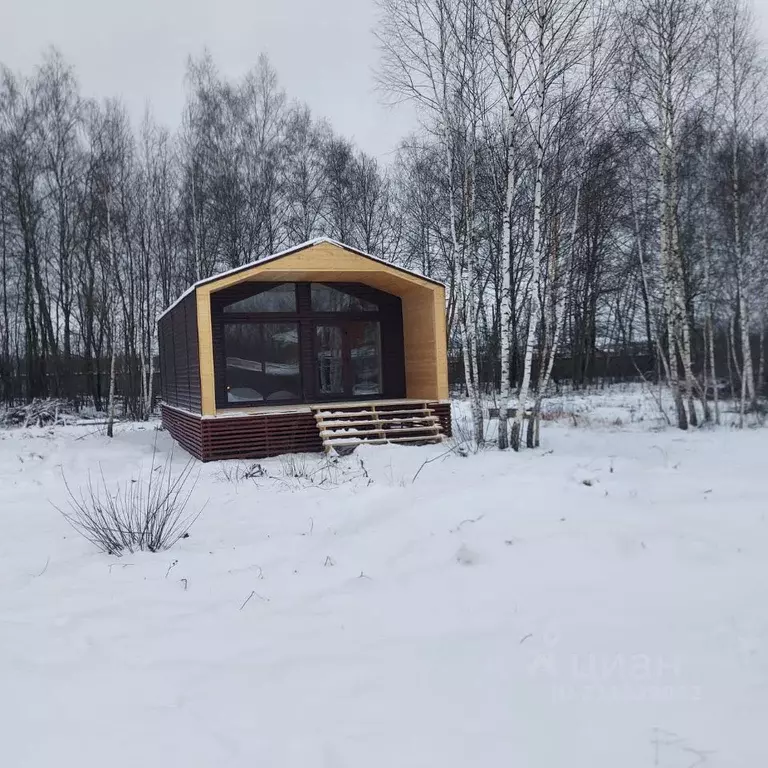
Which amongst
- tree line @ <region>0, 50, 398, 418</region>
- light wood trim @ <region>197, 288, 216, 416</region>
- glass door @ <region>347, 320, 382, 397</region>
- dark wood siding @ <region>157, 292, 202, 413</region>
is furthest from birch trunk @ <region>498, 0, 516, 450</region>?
tree line @ <region>0, 50, 398, 418</region>

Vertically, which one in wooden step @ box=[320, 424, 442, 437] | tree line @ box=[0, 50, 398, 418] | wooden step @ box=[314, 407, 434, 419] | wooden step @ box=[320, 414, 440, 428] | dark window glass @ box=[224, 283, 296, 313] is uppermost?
tree line @ box=[0, 50, 398, 418]

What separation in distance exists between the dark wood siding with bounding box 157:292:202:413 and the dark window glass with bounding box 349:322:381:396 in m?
3.14

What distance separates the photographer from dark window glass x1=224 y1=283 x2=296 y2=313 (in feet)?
39.6

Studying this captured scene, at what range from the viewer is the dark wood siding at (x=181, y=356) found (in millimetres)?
11298

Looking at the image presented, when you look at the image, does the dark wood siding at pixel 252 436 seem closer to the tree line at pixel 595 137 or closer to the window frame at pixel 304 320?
the window frame at pixel 304 320

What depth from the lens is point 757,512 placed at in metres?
4.55

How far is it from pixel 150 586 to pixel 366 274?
8440 millimetres

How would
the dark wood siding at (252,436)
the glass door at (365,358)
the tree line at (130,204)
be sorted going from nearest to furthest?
1. the dark wood siding at (252,436)
2. the glass door at (365,358)
3. the tree line at (130,204)

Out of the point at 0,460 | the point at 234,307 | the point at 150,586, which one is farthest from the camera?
the point at 234,307

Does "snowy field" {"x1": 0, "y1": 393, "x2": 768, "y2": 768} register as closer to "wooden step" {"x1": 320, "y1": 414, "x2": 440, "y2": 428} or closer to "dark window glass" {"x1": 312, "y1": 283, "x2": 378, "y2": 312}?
"wooden step" {"x1": 320, "y1": 414, "x2": 440, "y2": 428}

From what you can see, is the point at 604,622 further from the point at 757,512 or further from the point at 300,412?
the point at 300,412

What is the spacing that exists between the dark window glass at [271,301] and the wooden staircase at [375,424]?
2.15 meters

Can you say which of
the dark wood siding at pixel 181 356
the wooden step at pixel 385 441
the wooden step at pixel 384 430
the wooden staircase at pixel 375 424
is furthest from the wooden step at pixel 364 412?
the dark wood siding at pixel 181 356

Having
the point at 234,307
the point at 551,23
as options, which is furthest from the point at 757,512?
the point at 234,307
